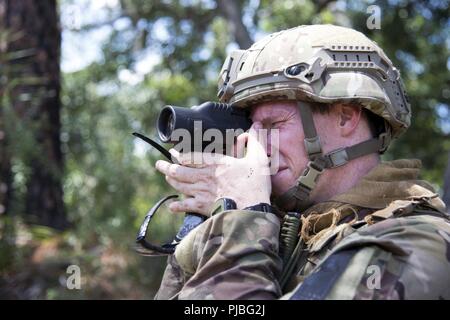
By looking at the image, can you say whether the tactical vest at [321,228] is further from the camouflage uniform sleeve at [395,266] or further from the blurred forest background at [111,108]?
the blurred forest background at [111,108]

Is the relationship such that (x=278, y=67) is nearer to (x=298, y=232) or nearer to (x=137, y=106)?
(x=298, y=232)

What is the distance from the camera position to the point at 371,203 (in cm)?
286

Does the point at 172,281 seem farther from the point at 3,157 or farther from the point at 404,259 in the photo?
the point at 3,157

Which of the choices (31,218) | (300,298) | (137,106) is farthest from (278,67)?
(137,106)

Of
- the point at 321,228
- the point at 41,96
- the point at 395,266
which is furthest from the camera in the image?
the point at 41,96

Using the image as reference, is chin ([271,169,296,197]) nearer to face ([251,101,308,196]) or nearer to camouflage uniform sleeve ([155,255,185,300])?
face ([251,101,308,196])

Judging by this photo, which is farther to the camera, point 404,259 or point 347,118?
point 347,118

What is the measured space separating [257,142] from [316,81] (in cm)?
33

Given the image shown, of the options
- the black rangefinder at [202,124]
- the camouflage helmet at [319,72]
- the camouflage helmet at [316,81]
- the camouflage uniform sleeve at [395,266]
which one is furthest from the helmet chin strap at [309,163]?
the camouflage uniform sleeve at [395,266]

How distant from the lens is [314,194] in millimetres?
3025

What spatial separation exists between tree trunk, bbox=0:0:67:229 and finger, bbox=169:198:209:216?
3607 millimetres

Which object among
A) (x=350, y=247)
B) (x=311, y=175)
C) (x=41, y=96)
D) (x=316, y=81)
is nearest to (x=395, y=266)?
(x=350, y=247)

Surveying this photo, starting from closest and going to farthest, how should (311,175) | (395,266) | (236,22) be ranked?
(395,266) → (311,175) → (236,22)

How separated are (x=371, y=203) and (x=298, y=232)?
0.95 ft
